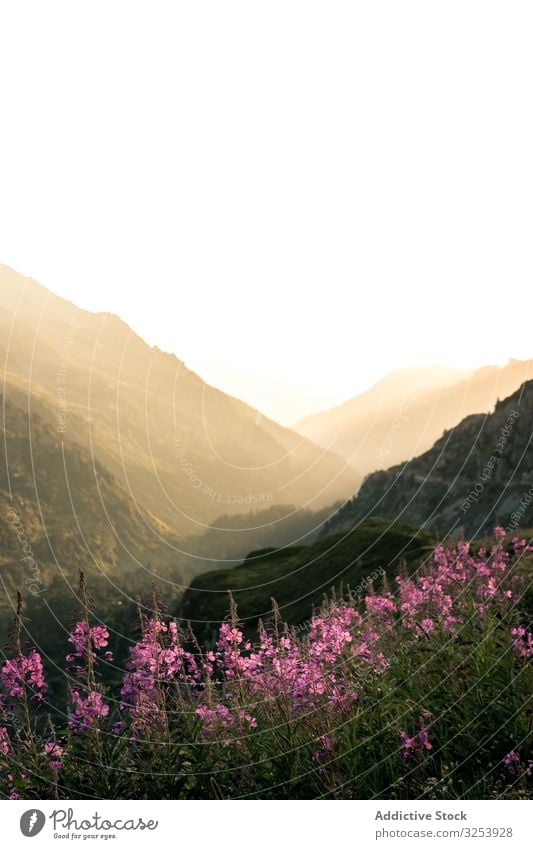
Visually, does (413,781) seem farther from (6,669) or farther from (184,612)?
(184,612)

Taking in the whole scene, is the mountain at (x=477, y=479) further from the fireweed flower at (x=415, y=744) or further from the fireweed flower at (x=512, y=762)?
the fireweed flower at (x=415, y=744)

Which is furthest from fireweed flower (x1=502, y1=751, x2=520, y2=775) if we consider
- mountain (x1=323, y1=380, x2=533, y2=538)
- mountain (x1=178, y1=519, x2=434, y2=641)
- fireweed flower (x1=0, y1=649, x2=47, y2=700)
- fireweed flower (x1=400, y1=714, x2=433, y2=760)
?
mountain (x1=323, y1=380, x2=533, y2=538)

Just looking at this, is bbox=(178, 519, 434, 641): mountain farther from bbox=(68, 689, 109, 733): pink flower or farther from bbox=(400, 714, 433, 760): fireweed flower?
bbox=(68, 689, 109, 733): pink flower

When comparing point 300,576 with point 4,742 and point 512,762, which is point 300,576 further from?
point 512,762

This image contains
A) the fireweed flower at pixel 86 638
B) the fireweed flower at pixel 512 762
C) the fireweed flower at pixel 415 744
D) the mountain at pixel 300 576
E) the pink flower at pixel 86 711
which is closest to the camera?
the fireweed flower at pixel 512 762

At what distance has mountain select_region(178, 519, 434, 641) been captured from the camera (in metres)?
87.2

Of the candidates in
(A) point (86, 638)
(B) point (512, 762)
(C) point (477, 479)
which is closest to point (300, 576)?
(C) point (477, 479)

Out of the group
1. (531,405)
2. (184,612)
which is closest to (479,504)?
(531,405)

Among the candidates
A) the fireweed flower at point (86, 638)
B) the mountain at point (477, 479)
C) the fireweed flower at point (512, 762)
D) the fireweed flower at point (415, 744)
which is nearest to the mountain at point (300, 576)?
the mountain at point (477, 479)

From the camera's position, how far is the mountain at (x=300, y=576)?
87250 mm

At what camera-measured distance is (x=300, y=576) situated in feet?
399

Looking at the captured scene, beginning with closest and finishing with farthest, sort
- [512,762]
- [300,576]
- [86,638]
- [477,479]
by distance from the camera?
[512,762] → [86,638] → [300,576] → [477,479]

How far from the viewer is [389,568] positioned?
234 feet

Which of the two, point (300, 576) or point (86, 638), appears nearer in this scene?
point (86, 638)
